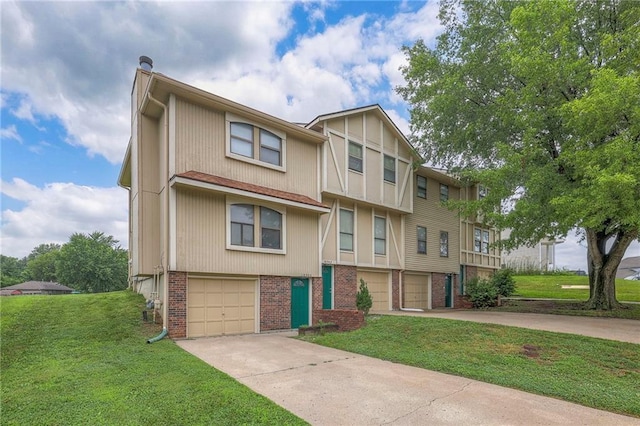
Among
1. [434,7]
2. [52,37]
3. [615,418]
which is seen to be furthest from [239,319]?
[434,7]

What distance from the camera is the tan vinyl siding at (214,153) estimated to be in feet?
35.7

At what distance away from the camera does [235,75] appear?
635 inches

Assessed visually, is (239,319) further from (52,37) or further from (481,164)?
(481,164)

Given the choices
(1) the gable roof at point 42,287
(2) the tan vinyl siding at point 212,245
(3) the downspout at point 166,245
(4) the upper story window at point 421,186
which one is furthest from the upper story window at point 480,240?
(1) the gable roof at point 42,287

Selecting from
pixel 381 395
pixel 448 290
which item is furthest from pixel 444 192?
pixel 381 395

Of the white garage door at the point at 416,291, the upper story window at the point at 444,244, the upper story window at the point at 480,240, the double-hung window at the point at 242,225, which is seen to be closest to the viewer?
the double-hung window at the point at 242,225

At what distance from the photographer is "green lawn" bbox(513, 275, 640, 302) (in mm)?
21123

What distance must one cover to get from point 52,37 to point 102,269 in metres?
34.9

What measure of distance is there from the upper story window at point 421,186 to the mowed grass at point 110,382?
1442 cm

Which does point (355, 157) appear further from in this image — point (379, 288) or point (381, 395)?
point (381, 395)

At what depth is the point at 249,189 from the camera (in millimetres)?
11414

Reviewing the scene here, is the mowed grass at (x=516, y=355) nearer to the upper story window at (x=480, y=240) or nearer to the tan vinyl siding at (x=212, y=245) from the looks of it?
the tan vinyl siding at (x=212, y=245)

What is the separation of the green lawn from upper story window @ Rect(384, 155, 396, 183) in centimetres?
1281

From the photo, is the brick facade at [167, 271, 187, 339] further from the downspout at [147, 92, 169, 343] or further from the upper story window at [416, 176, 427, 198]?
the upper story window at [416, 176, 427, 198]
